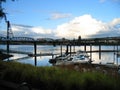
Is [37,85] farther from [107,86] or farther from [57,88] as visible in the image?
[107,86]

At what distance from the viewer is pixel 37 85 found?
8.77 metres

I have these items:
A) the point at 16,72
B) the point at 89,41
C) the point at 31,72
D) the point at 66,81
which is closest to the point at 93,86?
the point at 66,81

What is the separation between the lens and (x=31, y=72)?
9.32m

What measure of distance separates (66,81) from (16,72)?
95.3 inches

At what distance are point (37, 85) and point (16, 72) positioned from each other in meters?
1.30

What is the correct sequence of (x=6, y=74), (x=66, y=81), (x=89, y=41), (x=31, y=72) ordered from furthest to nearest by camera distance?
(x=89, y=41) < (x=6, y=74) < (x=31, y=72) < (x=66, y=81)

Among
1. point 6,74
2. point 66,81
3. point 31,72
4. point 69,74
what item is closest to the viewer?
point 66,81

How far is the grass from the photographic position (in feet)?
24.4

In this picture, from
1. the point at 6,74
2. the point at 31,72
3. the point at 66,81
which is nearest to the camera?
the point at 66,81

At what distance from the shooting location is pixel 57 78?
27.2ft

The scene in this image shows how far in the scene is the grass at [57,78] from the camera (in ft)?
24.4

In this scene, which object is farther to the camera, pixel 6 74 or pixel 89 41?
pixel 89 41

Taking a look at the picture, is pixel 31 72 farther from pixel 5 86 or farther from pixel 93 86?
pixel 93 86

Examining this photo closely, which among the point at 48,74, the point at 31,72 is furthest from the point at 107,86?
the point at 31,72
